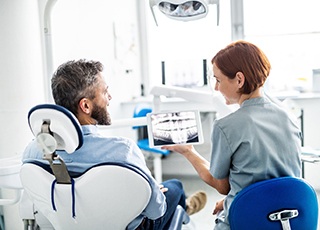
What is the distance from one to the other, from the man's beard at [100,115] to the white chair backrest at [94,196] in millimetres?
297

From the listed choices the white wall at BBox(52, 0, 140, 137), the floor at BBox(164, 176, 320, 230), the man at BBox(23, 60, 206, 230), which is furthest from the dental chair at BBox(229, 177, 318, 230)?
the white wall at BBox(52, 0, 140, 137)

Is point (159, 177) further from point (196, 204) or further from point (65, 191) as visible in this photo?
point (65, 191)

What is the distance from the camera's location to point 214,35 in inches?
153

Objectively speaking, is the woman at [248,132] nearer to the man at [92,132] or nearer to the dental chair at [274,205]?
the dental chair at [274,205]

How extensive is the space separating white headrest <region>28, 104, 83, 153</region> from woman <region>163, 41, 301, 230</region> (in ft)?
1.60

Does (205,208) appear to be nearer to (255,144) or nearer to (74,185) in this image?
(255,144)

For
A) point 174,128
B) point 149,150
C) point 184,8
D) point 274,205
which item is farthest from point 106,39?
point 274,205

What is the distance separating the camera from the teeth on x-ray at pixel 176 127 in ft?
5.55

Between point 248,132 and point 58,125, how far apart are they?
24.5 inches

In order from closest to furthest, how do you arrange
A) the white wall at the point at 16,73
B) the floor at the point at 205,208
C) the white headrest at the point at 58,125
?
the white headrest at the point at 58,125
the white wall at the point at 16,73
the floor at the point at 205,208

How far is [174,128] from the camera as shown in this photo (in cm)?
171

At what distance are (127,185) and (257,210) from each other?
435mm

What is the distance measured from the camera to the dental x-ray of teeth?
5.53 feet

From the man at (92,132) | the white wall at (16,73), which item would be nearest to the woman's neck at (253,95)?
the man at (92,132)
